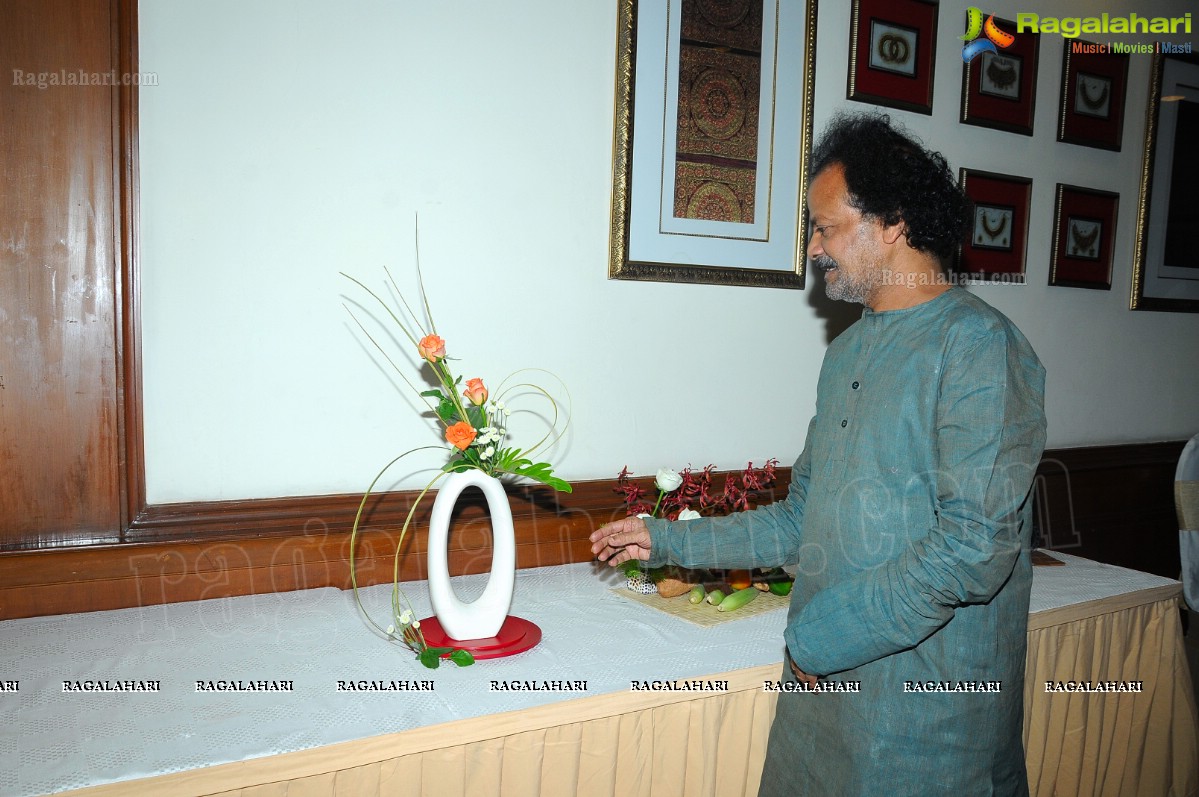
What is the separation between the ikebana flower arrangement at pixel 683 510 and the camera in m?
1.94

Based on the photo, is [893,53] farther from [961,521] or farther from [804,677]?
[804,677]

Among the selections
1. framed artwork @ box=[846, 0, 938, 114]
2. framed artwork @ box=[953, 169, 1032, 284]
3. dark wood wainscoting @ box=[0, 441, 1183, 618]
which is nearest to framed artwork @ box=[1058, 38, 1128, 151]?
framed artwork @ box=[953, 169, 1032, 284]

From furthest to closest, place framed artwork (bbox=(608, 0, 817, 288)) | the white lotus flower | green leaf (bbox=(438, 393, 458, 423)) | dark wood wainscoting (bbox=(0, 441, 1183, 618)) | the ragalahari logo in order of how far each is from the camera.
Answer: the ragalahari logo, framed artwork (bbox=(608, 0, 817, 288)), the white lotus flower, dark wood wainscoting (bbox=(0, 441, 1183, 618)), green leaf (bbox=(438, 393, 458, 423))

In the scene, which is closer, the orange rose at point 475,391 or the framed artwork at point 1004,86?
the orange rose at point 475,391

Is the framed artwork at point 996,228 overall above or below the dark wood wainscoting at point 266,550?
above

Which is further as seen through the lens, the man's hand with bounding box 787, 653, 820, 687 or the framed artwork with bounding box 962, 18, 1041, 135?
the framed artwork with bounding box 962, 18, 1041, 135

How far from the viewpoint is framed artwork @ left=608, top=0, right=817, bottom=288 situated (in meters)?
2.22

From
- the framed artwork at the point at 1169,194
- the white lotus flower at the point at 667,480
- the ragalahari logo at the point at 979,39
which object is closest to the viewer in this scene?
the white lotus flower at the point at 667,480

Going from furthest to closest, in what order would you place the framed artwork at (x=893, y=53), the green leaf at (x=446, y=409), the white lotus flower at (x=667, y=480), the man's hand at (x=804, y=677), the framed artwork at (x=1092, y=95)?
1. the framed artwork at (x=1092, y=95)
2. the framed artwork at (x=893, y=53)
3. the white lotus flower at (x=667, y=480)
4. the green leaf at (x=446, y=409)
5. the man's hand at (x=804, y=677)

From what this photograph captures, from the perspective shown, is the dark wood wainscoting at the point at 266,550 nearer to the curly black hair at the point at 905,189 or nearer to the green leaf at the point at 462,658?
the green leaf at the point at 462,658

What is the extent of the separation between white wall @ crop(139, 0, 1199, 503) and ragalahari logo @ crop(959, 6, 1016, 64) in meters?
0.53

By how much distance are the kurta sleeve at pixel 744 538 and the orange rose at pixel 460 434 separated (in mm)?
403

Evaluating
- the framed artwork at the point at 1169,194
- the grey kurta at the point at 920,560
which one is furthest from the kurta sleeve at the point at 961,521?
the framed artwork at the point at 1169,194

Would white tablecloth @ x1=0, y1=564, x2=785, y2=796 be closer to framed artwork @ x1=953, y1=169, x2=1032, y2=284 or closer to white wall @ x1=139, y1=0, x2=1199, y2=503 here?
white wall @ x1=139, y1=0, x2=1199, y2=503
